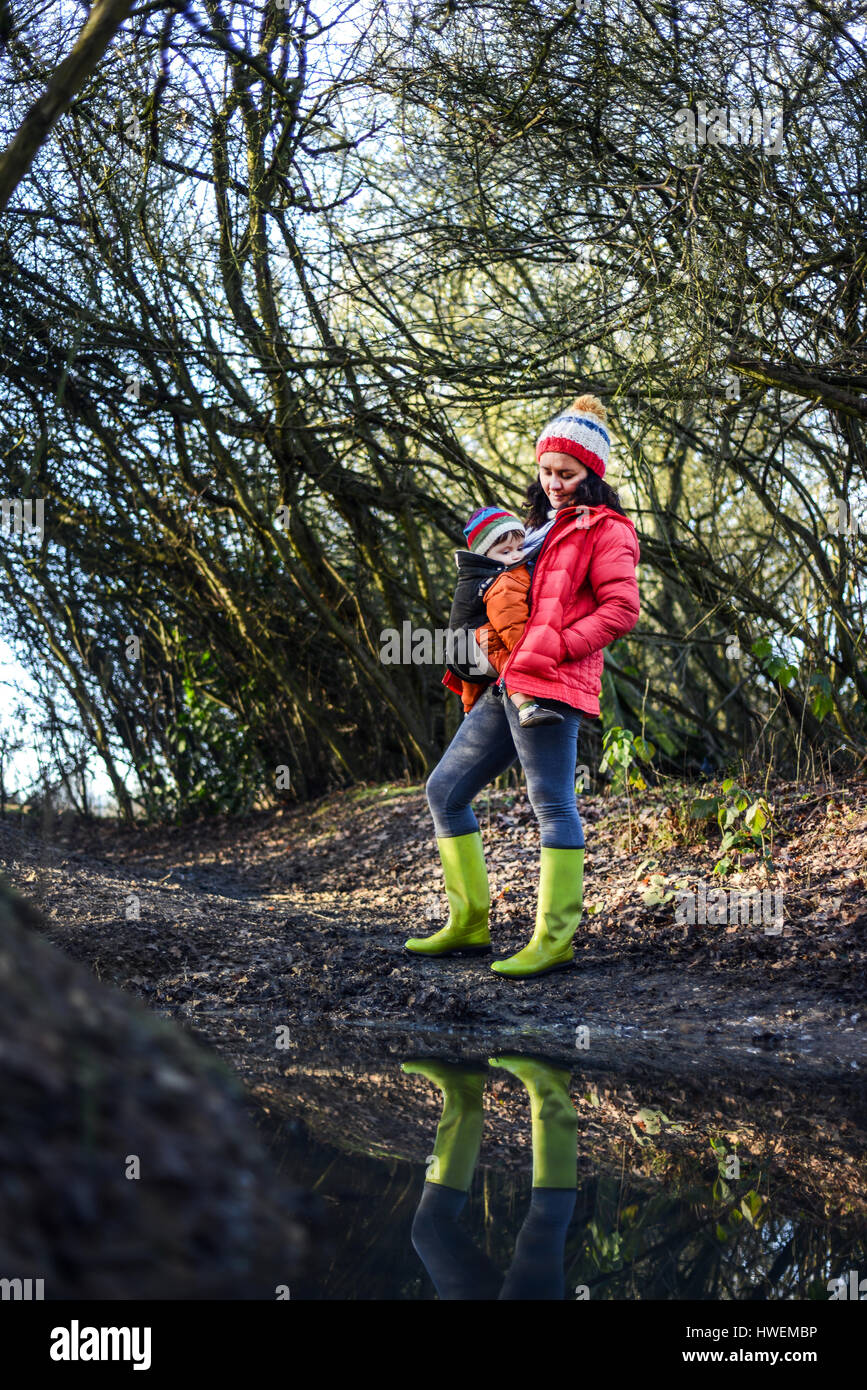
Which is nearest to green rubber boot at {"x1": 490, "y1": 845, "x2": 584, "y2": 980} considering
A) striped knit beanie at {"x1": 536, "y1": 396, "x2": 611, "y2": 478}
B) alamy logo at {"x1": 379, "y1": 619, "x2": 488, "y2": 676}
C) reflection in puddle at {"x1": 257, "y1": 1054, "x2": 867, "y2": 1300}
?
reflection in puddle at {"x1": 257, "y1": 1054, "x2": 867, "y2": 1300}

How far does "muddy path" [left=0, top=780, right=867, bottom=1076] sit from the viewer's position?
150 inches

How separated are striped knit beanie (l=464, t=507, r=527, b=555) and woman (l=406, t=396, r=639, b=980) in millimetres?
93

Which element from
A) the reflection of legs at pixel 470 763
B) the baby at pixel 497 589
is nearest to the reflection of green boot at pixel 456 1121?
the reflection of legs at pixel 470 763

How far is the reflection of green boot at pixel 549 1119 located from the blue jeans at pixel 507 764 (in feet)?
3.46

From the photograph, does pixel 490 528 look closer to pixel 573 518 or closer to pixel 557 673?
pixel 573 518

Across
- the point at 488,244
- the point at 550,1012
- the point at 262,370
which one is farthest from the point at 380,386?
the point at 550,1012

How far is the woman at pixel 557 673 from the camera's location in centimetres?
415

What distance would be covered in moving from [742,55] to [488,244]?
155 centimetres

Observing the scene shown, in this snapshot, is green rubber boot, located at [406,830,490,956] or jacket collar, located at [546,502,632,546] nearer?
jacket collar, located at [546,502,632,546]

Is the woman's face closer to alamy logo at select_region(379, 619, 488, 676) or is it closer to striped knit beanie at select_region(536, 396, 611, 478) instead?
striped knit beanie at select_region(536, 396, 611, 478)

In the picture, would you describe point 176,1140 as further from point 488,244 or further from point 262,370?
point 262,370

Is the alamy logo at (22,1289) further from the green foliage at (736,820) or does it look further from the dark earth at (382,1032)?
the green foliage at (736,820)

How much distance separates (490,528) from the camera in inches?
178

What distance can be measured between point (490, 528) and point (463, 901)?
1.54 meters
